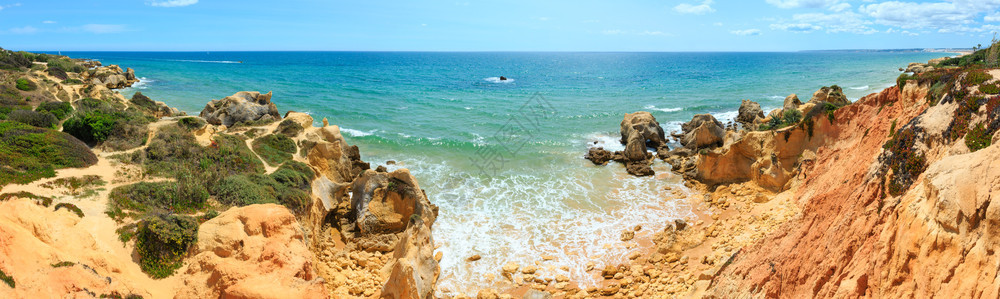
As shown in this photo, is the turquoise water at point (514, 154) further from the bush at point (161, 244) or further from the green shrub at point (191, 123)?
the green shrub at point (191, 123)

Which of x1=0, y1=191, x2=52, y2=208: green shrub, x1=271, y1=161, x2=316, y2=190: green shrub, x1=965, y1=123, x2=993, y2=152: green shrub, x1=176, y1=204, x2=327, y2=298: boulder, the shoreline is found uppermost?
x1=965, y1=123, x2=993, y2=152: green shrub

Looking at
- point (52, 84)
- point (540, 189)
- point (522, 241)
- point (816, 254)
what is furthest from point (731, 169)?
point (52, 84)

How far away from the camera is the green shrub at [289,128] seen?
21.7 metres

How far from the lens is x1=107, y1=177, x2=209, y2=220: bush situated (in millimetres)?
12836

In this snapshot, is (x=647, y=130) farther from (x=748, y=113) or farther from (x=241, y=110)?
(x=241, y=110)

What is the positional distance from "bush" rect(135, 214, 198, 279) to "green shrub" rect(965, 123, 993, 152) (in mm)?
17441

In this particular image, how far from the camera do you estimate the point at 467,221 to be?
1997 centimetres

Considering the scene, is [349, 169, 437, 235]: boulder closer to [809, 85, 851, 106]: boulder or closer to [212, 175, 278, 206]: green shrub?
[212, 175, 278, 206]: green shrub

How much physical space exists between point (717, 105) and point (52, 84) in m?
56.8

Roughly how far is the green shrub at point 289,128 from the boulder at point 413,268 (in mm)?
9809

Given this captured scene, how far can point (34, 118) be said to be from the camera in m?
19.1

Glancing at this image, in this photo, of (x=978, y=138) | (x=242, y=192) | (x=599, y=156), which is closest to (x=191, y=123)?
(x=242, y=192)

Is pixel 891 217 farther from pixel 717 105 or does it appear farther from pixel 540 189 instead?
pixel 717 105

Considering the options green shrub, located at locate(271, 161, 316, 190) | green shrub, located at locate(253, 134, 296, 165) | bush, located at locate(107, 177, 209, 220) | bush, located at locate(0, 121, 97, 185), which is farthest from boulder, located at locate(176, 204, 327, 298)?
green shrub, located at locate(253, 134, 296, 165)
